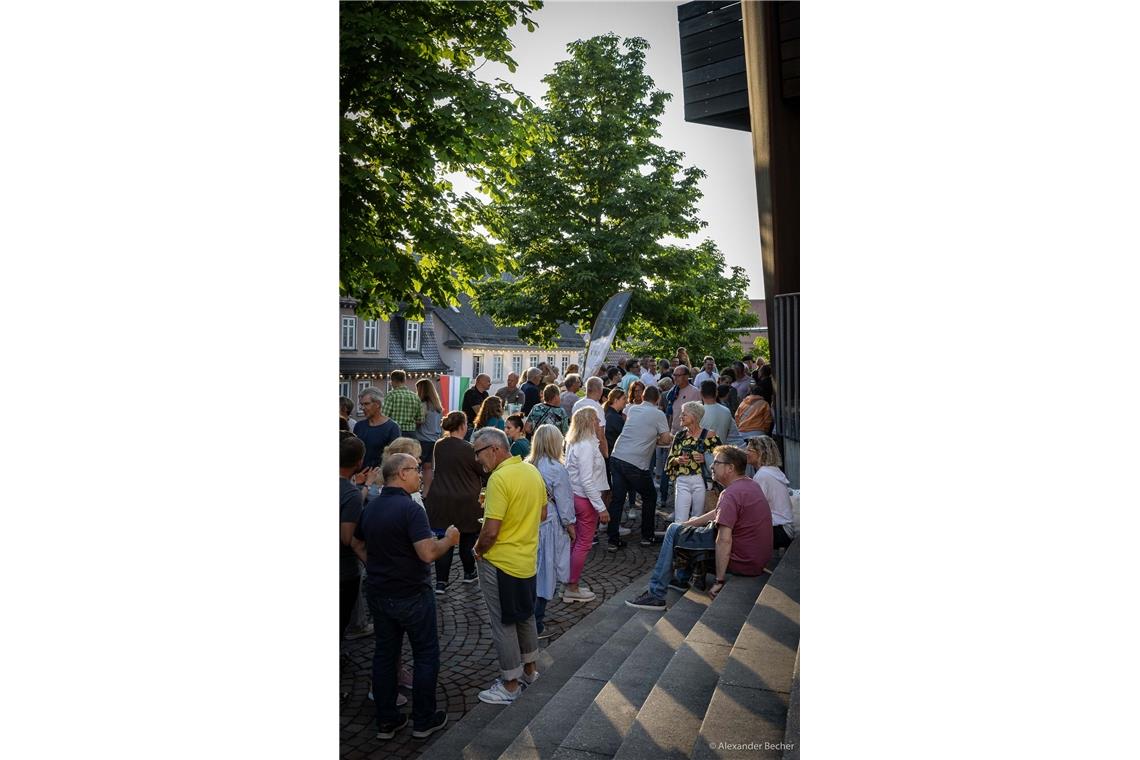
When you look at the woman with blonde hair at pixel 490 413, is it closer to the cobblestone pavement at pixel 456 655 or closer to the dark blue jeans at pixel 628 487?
the dark blue jeans at pixel 628 487

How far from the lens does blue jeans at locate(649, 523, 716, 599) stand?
6.14 metres

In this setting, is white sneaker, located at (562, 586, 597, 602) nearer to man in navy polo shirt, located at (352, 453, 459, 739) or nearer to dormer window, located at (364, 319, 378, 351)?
man in navy polo shirt, located at (352, 453, 459, 739)

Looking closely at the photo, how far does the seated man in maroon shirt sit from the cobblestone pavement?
67 centimetres

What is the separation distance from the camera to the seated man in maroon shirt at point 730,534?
5.87 m

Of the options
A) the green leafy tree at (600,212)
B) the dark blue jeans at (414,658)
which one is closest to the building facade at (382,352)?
the green leafy tree at (600,212)

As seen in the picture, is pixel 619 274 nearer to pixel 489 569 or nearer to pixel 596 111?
pixel 596 111

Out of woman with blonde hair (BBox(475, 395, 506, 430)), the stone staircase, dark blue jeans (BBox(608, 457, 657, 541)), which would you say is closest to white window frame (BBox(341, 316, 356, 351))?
woman with blonde hair (BBox(475, 395, 506, 430))

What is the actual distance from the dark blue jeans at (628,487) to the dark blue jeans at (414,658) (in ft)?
12.9

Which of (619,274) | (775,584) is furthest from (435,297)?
(619,274)

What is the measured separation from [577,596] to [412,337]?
2838 centimetres

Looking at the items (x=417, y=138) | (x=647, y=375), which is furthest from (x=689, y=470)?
(x=647, y=375)

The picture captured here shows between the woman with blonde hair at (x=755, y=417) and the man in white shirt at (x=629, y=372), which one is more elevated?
the man in white shirt at (x=629, y=372)
